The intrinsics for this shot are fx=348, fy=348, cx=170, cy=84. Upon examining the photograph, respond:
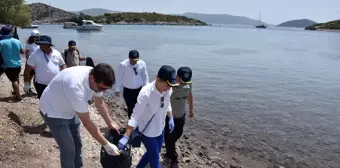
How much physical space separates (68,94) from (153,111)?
155 centimetres

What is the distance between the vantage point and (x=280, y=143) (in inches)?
430

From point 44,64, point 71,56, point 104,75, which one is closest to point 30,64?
point 44,64

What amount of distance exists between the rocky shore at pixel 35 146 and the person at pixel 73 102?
153 centimetres

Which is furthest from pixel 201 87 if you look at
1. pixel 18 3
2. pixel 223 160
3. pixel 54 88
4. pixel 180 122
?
pixel 18 3

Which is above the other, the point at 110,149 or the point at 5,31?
the point at 5,31

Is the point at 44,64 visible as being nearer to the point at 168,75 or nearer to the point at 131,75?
the point at 131,75

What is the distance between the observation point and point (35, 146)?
6742 mm

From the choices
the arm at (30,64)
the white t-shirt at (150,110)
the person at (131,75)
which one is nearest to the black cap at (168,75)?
the white t-shirt at (150,110)

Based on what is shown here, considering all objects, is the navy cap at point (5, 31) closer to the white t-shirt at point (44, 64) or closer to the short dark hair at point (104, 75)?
the white t-shirt at point (44, 64)

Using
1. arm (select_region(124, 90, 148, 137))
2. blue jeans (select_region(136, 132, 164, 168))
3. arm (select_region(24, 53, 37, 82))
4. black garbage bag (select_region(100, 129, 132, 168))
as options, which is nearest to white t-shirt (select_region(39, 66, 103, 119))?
black garbage bag (select_region(100, 129, 132, 168))

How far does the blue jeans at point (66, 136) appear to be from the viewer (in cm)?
467

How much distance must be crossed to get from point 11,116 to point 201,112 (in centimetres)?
798

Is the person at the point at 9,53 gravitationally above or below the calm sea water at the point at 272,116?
above

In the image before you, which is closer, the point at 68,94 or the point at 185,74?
the point at 68,94
